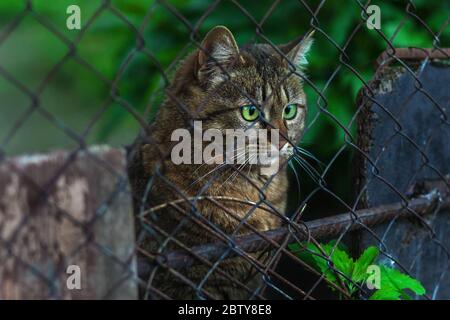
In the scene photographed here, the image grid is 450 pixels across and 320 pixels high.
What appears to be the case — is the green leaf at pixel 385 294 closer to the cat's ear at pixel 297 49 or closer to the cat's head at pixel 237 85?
the cat's head at pixel 237 85

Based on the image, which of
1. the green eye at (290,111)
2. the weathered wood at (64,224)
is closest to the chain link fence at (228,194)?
the weathered wood at (64,224)

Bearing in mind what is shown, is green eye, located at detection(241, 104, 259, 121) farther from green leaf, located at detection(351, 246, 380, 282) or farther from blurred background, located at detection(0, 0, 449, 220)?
green leaf, located at detection(351, 246, 380, 282)

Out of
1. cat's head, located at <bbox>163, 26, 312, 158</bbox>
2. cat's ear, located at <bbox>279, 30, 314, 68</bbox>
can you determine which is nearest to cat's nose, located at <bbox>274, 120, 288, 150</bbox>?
cat's head, located at <bbox>163, 26, 312, 158</bbox>

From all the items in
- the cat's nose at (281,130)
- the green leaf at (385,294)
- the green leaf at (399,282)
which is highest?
the cat's nose at (281,130)

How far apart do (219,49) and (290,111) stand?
1.72ft

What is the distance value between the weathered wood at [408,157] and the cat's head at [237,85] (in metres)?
0.29

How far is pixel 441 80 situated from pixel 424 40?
1.03 m

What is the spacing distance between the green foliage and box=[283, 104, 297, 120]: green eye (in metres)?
0.63

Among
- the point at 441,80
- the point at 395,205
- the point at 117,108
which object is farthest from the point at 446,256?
the point at 117,108

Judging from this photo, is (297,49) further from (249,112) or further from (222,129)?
(222,129)

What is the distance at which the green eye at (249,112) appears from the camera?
2422 mm

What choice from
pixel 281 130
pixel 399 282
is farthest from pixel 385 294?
pixel 281 130

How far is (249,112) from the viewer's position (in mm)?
2428

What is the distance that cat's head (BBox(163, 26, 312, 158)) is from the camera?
2.30 metres
